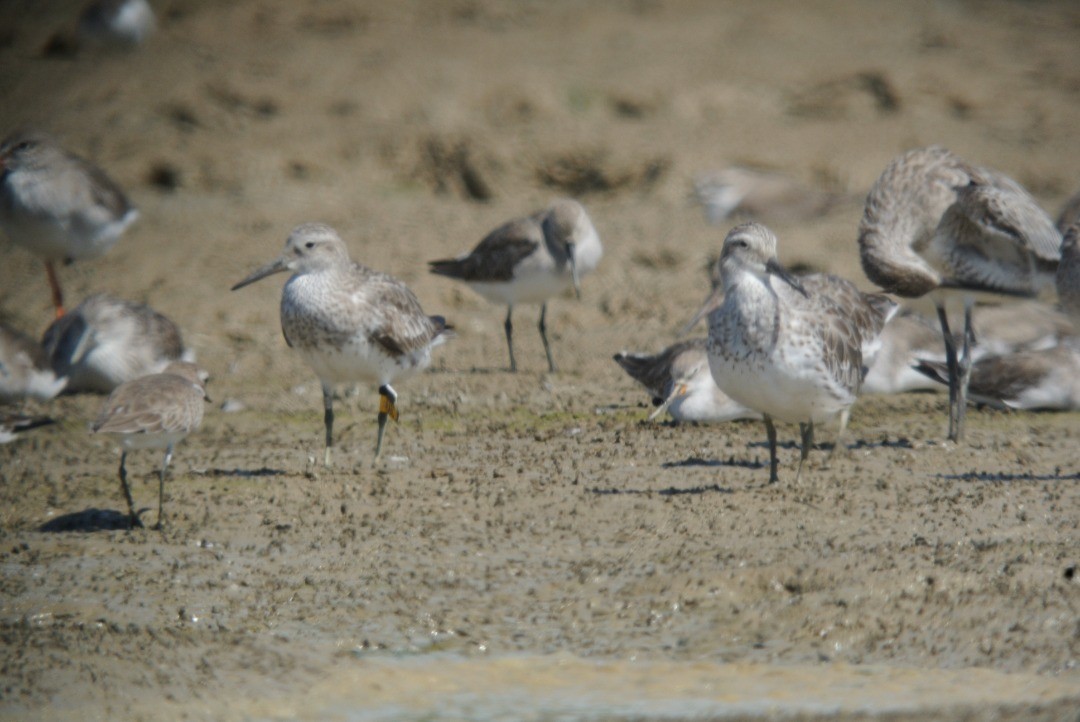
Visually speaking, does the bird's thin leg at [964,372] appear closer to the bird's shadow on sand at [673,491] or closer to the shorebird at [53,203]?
the bird's shadow on sand at [673,491]

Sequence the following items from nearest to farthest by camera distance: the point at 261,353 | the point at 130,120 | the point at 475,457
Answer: the point at 475,457, the point at 261,353, the point at 130,120

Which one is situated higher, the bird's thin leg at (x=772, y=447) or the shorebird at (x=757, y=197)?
the bird's thin leg at (x=772, y=447)

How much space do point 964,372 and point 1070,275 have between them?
1.09 meters

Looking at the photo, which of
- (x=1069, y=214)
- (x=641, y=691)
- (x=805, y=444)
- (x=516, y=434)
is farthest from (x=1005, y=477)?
(x=641, y=691)

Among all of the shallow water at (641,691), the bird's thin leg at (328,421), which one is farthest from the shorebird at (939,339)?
the shallow water at (641,691)

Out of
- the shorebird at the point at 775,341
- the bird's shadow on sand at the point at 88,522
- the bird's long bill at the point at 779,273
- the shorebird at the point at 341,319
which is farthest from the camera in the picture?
the shorebird at the point at 341,319

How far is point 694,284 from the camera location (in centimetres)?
1230

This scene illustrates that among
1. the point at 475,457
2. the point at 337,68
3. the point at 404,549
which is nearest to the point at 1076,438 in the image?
the point at 475,457

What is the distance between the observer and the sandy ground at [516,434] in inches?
228

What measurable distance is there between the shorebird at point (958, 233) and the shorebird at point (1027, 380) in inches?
18.7

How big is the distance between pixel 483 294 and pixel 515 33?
6.55m

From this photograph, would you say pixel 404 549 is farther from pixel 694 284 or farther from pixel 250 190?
pixel 250 190

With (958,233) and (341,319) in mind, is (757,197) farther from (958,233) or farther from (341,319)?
(341,319)

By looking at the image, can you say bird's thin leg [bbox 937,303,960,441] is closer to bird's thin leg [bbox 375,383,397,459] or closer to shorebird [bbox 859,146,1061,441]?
shorebird [bbox 859,146,1061,441]
